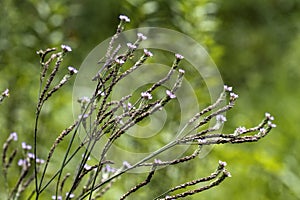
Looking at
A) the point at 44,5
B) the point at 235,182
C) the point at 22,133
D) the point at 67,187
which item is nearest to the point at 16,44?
the point at 44,5

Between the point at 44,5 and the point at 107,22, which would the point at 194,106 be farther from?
the point at 107,22

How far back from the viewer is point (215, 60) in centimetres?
265

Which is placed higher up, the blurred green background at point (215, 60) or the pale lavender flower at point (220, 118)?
the blurred green background at point (215, 60)

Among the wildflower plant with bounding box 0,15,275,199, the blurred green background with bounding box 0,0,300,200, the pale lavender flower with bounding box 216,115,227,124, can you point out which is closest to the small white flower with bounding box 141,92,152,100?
the wildflower plant with bounding box 0,15,275,199

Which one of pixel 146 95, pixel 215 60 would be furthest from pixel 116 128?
pixel 215 60

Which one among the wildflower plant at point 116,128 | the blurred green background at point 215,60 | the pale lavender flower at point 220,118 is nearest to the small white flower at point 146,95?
the wildflower plant at point 116,128

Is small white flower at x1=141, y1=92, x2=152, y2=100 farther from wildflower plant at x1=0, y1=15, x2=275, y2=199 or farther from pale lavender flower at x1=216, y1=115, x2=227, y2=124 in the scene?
pale lavender flower at x1=216, y1=115, x2=227, y2=124

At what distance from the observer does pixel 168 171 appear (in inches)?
95.3

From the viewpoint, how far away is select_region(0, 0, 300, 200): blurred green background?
8.38 ft

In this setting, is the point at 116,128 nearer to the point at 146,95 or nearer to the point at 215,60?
the point at 146,95

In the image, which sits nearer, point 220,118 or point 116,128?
point 220,118

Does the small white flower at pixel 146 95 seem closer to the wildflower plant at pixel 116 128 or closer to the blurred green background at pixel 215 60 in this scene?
the wildflower plant at pixel 116 128

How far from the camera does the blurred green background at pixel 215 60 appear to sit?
8.38 ft

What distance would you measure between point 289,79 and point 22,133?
229cm
